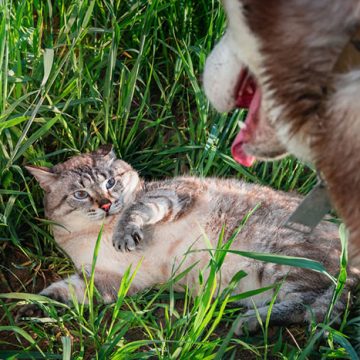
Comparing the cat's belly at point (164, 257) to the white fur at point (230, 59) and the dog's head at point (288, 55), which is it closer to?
the white fur at point (230, 59)

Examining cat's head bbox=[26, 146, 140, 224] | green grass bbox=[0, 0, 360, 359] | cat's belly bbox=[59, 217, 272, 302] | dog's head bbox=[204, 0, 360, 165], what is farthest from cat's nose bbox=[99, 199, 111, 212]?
dog's head bbox=[204, 0, 360, 165]

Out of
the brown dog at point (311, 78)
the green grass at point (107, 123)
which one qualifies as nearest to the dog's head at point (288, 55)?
the brown dog at point (311, 78)

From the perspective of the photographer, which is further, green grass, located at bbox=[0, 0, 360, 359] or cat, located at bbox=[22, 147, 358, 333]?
cat, located at bbox=[22, 147, 358, 333]

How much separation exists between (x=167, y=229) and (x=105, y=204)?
0.98 ft

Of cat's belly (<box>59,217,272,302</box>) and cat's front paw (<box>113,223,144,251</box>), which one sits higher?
cat's front paw (<box>113,223,144,251</box>)

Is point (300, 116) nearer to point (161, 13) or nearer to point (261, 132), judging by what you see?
point (261, 132)

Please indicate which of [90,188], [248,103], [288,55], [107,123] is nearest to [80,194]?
[90,188]

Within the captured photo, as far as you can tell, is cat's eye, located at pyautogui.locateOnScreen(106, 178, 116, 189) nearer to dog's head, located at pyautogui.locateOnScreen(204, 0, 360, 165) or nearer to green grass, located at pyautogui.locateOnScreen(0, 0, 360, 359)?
green grass, located at pyautogui.locateOnScreen(0, 0, 360, 359)

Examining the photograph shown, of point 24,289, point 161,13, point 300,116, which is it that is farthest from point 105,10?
point 300,116

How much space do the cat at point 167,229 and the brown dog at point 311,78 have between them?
1.16 m

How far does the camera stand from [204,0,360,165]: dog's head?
141cm

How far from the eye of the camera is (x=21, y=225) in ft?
10.3

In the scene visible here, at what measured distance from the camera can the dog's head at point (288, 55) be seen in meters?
1.41

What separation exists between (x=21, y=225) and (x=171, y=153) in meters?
0.75
